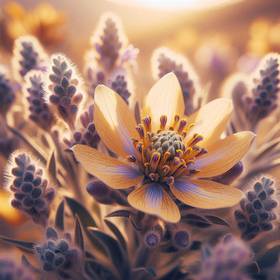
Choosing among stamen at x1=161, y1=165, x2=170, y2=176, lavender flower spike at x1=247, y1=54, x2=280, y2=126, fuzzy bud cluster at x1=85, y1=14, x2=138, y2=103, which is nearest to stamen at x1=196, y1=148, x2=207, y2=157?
stamen at x1=161, y1=165, x2=170, y2=176

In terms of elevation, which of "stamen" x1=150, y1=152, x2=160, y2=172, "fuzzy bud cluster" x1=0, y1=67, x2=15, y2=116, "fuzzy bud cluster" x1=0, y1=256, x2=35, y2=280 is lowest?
"fuzzy bud cluster" x1=0, y1=256, x2=35, y2=280

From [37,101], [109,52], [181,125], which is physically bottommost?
[181,125]

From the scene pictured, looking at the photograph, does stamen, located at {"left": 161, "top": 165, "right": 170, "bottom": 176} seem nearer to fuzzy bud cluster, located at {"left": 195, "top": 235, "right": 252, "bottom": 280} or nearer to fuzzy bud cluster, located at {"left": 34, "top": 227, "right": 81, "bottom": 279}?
fuzzy bud cluster, located at {"left": 34, "top": 227, "right": 81, "bottom": 279}

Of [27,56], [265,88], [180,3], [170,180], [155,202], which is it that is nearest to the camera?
[155,202]

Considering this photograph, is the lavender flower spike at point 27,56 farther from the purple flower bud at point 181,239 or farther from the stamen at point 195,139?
the purple flower bud at point 181,239

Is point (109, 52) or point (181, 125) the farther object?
point (109, 52)

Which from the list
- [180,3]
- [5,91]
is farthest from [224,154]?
[180,3]

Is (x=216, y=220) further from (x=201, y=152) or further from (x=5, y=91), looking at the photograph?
(x=5, y=91)

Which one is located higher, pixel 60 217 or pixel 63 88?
pixel 63 88
